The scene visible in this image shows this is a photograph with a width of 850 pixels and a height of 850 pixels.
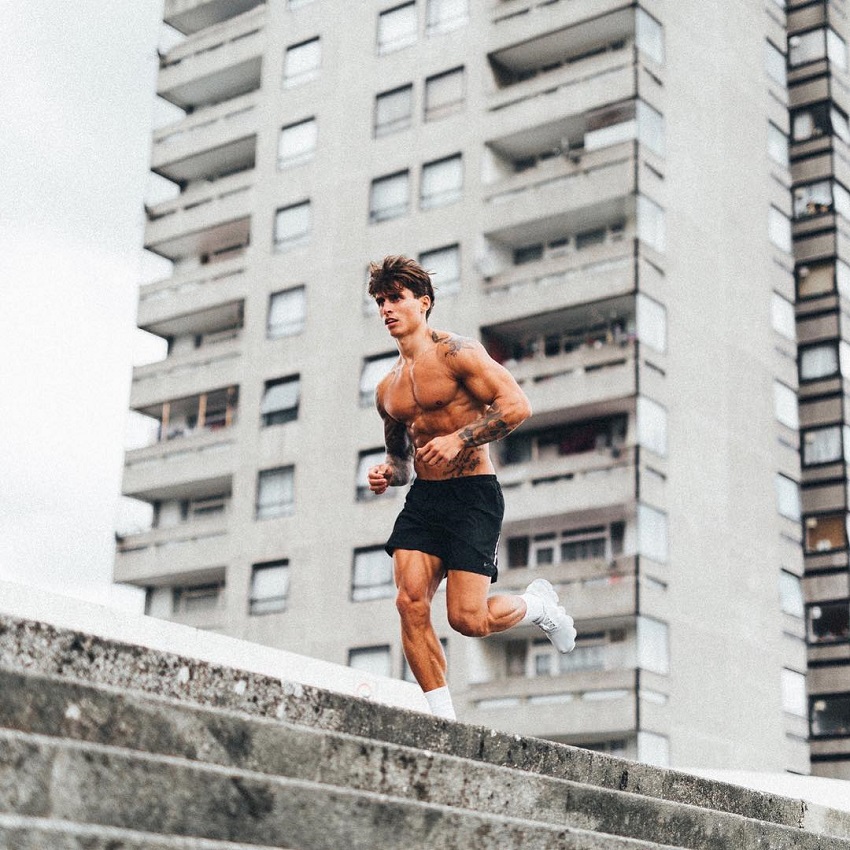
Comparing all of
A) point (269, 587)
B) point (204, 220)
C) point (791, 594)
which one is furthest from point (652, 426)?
point (204, 220)

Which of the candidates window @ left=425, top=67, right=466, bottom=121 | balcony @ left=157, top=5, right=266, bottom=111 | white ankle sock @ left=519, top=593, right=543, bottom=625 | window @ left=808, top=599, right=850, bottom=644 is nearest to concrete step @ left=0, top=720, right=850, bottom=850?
white ankle sock @ left=519, top=593, right=543, bottom=625

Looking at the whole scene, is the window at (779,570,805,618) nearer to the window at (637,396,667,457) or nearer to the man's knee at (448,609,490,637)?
the window at (637,396,667,457)

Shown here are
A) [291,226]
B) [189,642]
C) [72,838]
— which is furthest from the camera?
[291,226]

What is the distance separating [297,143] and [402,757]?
42.8m

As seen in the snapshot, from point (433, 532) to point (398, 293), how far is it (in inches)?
50.7

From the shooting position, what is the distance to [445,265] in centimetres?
4278

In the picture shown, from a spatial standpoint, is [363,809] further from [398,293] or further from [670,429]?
[670,429]

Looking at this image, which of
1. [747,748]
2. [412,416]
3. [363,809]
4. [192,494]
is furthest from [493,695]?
[363,809]

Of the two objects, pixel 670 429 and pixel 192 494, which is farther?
pixel 192 494

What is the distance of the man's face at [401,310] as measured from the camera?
849cm

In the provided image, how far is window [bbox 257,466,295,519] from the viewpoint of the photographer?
43.5 metres

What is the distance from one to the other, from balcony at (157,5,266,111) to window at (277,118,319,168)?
3.35 metres

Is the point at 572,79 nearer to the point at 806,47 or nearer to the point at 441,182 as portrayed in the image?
the point at 441,182

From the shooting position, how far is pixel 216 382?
46.3m
